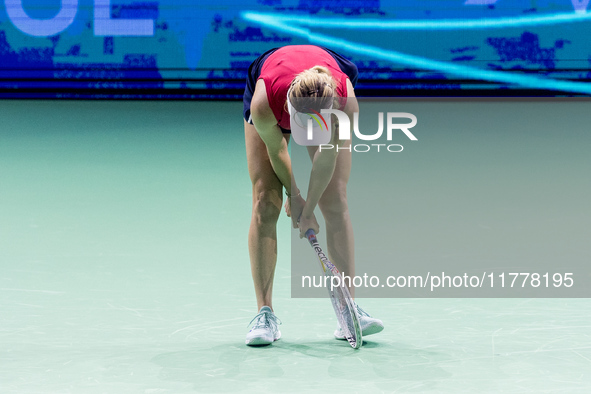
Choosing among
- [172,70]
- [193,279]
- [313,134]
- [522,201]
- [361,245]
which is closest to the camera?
[313,134]

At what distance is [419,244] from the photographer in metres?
4.09

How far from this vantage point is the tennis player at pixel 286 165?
105 inches

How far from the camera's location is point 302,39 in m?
9.26

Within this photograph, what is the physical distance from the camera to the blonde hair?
255 cm

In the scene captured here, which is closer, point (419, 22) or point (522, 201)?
point (522, 201)

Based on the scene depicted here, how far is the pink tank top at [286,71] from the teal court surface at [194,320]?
859 mm

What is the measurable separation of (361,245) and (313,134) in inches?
58.8

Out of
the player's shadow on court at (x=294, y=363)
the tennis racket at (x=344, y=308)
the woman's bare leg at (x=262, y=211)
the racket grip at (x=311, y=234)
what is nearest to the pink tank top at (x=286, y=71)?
the woman's bare leg at (x=262, y=211)

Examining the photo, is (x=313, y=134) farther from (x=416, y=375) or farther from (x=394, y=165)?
(x=394, y=165)

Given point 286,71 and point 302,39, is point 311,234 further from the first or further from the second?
point 302,39

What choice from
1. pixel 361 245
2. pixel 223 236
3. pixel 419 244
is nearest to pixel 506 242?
pixel 419 244

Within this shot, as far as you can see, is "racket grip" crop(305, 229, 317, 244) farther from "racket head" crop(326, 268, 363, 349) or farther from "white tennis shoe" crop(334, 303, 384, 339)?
"white tennis shoe" crop(334, 303, 384, 339)

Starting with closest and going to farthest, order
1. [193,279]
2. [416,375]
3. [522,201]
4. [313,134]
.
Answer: [416,375], [313,134], [193,279], [522,201]

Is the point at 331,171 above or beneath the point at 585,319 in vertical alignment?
above
